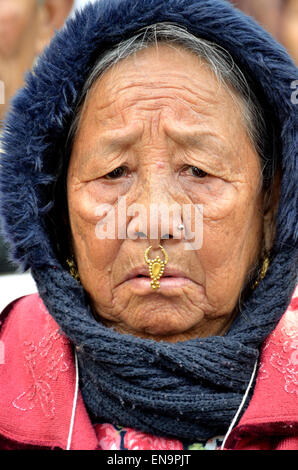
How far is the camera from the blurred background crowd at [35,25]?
14.6 ft

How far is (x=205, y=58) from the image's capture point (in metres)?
2.32

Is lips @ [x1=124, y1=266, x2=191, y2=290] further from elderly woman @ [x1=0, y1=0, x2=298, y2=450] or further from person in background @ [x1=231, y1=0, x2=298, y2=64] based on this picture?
person in background @ [x1=231, y1=0, x2=298, y2=64]

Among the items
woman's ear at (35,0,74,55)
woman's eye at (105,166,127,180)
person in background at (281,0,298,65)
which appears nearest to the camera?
woman's eye at (105,166,127,180)

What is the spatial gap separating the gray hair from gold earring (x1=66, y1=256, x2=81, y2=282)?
66 cm

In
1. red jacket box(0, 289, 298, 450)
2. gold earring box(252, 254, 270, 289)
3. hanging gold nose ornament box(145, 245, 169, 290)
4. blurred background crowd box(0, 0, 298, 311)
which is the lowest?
red jacket box(0, 289, 298, 450)

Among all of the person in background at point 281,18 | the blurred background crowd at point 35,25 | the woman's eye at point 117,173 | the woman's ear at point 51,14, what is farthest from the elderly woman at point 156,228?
the person in background at point 281,18

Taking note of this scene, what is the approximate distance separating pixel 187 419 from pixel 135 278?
490mm

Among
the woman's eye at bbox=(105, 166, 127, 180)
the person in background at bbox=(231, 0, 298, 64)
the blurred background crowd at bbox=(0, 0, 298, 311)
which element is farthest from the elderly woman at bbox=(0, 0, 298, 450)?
the person in background at bbox=(231, 0, 298, 64)

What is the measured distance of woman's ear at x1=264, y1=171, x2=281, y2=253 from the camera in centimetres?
246

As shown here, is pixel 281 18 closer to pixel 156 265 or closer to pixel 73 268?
pixel 73 268

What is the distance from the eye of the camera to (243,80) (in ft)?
7.77

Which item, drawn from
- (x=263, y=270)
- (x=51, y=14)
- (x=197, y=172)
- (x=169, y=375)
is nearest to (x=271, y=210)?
(x=263, y=270)

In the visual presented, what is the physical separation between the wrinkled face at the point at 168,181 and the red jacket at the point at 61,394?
239 millimetres

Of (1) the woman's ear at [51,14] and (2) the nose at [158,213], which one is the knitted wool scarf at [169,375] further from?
(1) the woman's ear at [51,14]
